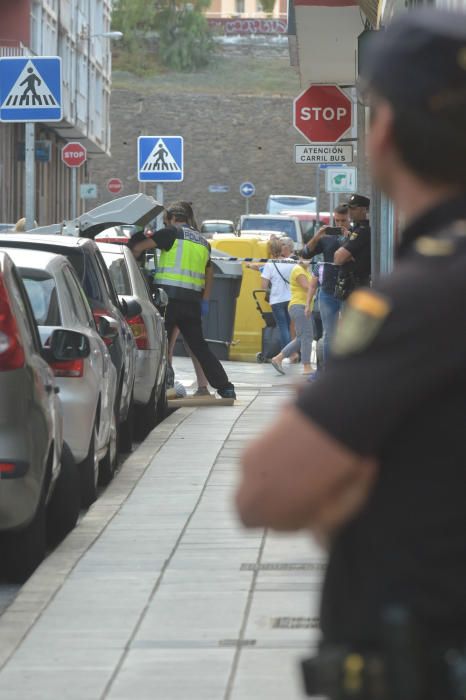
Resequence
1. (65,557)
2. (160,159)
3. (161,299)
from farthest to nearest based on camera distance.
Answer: (160,159) → (161,299) → (65,557)

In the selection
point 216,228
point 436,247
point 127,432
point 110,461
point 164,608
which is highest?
point 436,247

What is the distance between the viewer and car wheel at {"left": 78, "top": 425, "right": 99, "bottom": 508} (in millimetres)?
9922

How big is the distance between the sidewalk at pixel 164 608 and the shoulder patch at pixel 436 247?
1.74 m

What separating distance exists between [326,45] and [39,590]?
603 inches

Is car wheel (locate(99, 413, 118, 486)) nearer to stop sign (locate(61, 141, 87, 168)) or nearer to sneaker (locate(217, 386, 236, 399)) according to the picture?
sneaker (locate(217, 386, 236, 399))

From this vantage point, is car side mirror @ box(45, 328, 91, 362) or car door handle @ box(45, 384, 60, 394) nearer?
car door handle @ box(45, 384, 60, 394)

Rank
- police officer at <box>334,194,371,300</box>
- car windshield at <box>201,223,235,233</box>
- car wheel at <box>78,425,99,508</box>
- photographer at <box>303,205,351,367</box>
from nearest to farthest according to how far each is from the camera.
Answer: car wheel at <box>78,425,99,508</box>
police officer at <box>334,194,371,300</box>
photographer at <box>303,205,351,367</box>
car windshield at <box>201,223,235,233</box>

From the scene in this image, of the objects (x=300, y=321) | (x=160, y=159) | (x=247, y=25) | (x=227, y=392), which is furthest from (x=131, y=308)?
(x=247, y=25)

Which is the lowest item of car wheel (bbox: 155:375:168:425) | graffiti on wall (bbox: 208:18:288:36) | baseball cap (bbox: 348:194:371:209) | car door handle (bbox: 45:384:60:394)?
car wheel (bbox: 155:375:168:425)

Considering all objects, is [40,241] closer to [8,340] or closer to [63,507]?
[63,507]

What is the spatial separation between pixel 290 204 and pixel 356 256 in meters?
59.7

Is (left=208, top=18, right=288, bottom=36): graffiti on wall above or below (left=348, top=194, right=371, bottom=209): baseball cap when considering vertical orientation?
above

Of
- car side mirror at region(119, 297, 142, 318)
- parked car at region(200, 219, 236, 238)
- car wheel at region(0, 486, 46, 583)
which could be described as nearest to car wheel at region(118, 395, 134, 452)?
car side mirror at region(119, 297, 142, 318)

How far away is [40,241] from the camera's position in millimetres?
11383
